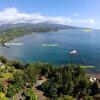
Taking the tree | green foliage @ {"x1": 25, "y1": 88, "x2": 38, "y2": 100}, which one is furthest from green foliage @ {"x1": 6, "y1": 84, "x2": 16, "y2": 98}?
A: the tree

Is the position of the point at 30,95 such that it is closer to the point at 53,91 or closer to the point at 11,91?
the point at 11,91

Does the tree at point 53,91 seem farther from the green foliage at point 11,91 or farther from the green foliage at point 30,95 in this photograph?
the green foliage at point 11,91

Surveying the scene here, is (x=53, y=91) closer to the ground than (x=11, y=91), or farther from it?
closer to the ground

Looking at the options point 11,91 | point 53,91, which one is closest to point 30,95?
point 11,91

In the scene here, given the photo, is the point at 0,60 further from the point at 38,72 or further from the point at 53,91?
the point at 53,91

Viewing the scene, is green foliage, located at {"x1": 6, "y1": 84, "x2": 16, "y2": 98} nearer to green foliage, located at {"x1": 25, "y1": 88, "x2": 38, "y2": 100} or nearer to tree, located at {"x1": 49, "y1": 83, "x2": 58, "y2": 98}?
green foliage, located at {"x1": 25, "y1": 88, "x2": 38, "y2": 100}

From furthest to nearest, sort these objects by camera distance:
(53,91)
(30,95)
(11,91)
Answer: (53,91), (11,91), (30,95)

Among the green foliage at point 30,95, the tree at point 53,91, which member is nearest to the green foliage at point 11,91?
the green foliage at point 30,95

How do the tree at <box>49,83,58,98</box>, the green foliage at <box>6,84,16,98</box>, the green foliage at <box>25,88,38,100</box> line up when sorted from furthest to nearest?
the tree at <box>49,83,58,98</box> < the green foliage at <box>6,84,16,98</box> < the green foliage at <box>25,88,38,100</box>

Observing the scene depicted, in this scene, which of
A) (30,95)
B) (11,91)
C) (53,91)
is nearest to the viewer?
(30,95)

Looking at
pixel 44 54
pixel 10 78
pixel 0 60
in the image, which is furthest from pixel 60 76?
pixel 44 54

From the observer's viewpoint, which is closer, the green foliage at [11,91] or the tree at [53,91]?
the green foliage at [11,91]
